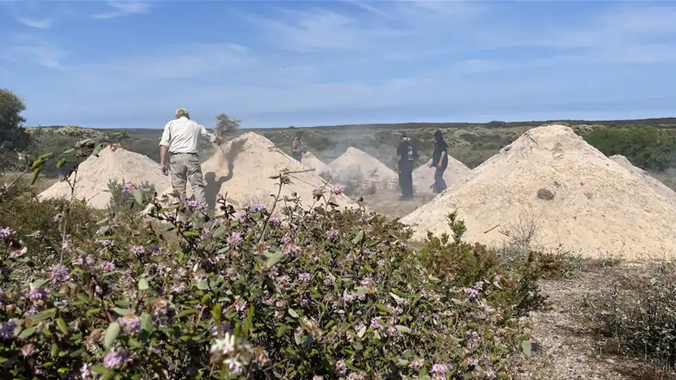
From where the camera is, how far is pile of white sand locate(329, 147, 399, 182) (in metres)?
22.2

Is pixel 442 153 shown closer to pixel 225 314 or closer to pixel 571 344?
pixel 571 344

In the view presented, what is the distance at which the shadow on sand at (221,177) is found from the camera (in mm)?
12988

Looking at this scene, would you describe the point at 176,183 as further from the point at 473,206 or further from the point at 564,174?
the point at 564,174

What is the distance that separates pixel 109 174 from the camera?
15.0 m

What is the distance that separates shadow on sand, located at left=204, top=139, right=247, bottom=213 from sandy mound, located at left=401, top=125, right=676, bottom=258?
4104mm

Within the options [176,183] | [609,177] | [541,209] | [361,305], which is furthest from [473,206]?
[361,305]

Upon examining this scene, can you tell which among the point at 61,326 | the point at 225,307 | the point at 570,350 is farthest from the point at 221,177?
the point at 61,326

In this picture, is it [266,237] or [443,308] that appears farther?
[443,308]

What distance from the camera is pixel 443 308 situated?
3.12m

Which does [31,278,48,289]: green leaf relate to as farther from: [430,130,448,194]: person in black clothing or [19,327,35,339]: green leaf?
[430,130,448,194]: person in black clothing

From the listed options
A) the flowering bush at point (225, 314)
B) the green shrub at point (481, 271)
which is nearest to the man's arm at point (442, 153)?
the green shrub at point (481, 271)

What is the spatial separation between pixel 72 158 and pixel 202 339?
3.23 feet

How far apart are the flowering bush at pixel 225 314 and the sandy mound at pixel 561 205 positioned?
7044 millimetres

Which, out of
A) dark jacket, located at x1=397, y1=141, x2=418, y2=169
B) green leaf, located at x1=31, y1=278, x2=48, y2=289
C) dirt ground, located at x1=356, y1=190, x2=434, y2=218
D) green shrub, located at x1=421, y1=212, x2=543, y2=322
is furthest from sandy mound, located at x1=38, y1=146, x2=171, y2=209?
green leaf, located at x1=31, y1=278, x2=48, y2=289
